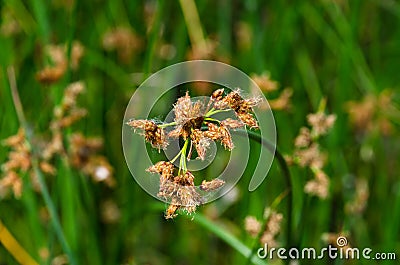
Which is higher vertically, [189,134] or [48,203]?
[48,203]

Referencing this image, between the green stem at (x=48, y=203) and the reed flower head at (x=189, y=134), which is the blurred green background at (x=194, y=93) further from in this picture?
the reed flower head at (x=189, y=134)

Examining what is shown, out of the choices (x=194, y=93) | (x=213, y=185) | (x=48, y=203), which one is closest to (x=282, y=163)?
(x=213, y=185)

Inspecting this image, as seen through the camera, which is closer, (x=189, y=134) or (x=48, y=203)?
(x=189, y=134)

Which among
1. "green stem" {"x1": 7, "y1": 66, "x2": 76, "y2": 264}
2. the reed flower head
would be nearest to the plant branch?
the reed flower head

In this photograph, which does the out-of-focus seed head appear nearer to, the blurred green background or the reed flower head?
the reed flower head

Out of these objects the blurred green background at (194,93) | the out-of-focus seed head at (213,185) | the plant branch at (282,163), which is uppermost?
the blurred green background at (194,93)

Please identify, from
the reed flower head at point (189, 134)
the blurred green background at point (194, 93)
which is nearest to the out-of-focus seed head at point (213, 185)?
the reed flower head at point (189, 134)

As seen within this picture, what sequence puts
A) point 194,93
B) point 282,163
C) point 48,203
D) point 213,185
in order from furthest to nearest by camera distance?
point 194,93 < point 48,203 < point 282,163 < point 213,185

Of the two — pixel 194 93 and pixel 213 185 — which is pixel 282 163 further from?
pixel 194 93

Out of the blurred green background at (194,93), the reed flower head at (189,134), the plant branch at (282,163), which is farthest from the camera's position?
the blurred green background at (194,93)
